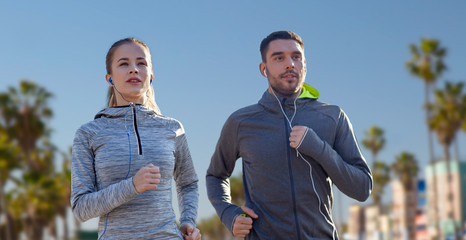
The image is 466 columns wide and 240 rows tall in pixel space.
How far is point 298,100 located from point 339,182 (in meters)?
0.70

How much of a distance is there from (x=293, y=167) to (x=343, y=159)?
372mm

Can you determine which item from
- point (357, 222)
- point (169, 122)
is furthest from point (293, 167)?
point (357, 222)

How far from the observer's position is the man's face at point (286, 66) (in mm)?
4621

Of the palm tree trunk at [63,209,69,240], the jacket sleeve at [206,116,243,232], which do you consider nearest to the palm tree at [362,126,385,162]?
→ the palm tree trunk at [63,209,69,240]

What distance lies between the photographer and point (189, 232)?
155 inches

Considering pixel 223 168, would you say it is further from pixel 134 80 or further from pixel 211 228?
pixel 211 228

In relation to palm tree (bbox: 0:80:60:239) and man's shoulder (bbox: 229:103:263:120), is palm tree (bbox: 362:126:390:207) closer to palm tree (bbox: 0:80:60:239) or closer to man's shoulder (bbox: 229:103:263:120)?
A: palm tree (bbox: 0:80:60:239)

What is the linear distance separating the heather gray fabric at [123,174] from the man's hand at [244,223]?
1.55ft

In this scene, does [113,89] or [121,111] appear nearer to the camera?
[121,111]

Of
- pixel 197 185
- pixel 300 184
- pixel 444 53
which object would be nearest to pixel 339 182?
pixel 300 184

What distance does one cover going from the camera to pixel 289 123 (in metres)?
4.59

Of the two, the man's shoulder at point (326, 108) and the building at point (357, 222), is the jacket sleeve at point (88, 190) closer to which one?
the man's shoulder at point (326, 108)

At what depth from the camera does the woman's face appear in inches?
159

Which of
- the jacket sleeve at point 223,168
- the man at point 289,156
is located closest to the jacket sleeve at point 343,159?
the man at point 289,156
